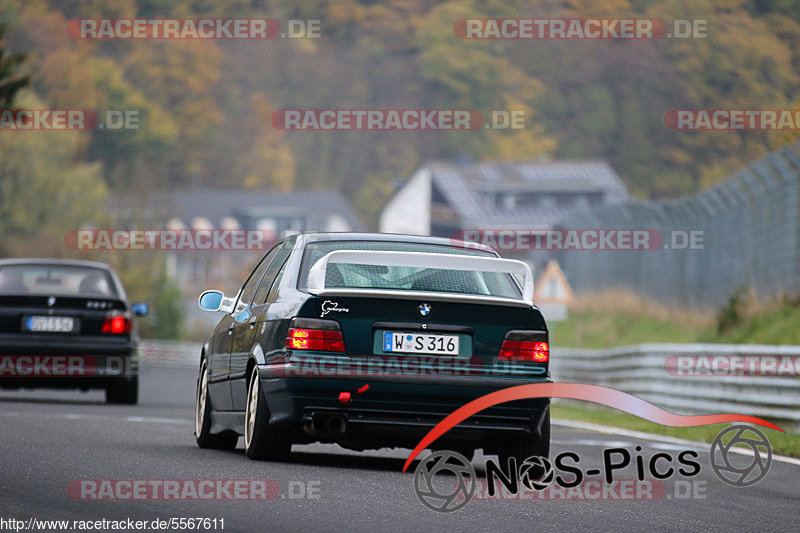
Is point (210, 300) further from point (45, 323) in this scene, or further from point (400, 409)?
point (45, 323)

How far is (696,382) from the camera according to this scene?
20328 mm

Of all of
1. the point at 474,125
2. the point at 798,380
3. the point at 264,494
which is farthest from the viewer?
the point at 474,125

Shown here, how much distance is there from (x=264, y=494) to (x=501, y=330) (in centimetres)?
199

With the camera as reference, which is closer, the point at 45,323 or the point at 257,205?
the point at 45,323

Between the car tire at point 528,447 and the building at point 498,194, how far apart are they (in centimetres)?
10252

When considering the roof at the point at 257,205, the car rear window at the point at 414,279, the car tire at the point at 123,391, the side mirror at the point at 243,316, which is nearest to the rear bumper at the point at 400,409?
the car rear window at the point at 414,279

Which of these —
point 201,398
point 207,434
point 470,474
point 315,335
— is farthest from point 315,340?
point 201,398

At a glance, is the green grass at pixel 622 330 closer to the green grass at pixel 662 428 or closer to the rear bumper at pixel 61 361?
the green grass at pixel 662 428

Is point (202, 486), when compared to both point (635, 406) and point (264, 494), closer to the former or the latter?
point (264, 494)

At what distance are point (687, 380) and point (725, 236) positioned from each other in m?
8.21

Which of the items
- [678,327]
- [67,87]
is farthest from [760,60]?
[678,327]

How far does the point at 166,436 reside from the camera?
13.0 m

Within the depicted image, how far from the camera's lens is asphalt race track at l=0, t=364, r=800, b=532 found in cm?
756

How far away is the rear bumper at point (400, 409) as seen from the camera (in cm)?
955
